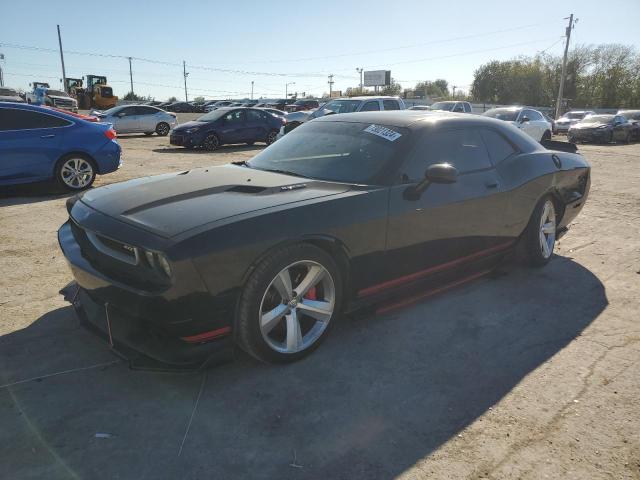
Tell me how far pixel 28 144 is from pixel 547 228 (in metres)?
7.22

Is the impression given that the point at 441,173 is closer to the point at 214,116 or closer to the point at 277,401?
the point at 277,401

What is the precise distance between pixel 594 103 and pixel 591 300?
234 ft

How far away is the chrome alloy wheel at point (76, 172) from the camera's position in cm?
790

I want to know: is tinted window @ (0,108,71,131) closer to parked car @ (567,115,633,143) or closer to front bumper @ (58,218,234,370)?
front bumper @ (58,218,234,370)

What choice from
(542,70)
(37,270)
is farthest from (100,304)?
(542,70)

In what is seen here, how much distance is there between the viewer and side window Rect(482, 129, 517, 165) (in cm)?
422

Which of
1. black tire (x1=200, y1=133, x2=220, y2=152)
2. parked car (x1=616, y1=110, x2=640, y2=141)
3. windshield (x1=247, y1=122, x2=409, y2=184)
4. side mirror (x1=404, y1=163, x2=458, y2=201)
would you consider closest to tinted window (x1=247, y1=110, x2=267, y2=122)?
black tire (x1=200, y1=133, x2=220, y2=152)

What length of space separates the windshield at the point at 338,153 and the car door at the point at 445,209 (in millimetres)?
189

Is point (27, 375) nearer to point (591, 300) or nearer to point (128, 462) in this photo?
point (128, 462)

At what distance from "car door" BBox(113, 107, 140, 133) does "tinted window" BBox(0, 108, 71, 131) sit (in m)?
12.6

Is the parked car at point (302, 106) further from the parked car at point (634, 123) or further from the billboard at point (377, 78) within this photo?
the billboard at point (377, 78)

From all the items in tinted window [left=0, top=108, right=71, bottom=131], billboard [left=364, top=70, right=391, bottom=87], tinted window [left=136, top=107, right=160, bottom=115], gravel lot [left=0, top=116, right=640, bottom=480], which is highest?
billboard [left=364, top=70, right=391, bottom=87]

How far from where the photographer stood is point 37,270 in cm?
441

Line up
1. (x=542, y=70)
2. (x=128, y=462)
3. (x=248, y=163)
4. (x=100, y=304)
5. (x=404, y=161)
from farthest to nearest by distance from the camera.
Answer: (x=542, y=70) → (x=248, y=163) → (x=404, y=161) → (x=100, y=304) → (x=128, y=462)
